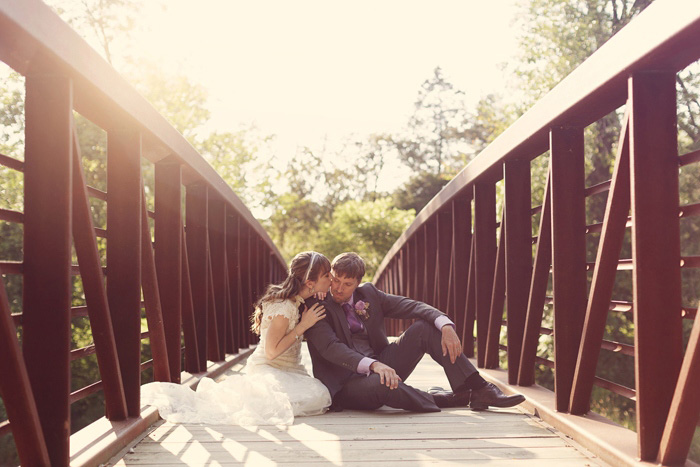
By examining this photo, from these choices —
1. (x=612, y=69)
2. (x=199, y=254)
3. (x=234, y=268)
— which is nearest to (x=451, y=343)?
(x=612, y=69)

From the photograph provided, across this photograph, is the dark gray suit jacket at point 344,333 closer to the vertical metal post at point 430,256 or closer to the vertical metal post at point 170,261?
the vertical metal post at point 170,261

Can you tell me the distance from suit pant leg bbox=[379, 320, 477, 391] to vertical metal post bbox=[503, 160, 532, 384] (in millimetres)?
380

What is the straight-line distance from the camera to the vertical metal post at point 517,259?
4324 millimetres

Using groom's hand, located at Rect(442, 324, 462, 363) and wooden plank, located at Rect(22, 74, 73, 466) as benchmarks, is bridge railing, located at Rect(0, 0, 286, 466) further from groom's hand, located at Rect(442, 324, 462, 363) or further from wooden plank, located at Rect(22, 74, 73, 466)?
groom's hand, located at Rect(442, 324, 462, 363)

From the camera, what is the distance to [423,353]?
4246mm

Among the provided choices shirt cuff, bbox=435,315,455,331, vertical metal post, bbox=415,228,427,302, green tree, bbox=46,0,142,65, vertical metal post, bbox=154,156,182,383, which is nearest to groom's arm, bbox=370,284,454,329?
shirt cuff, bbox=435,315,455,331

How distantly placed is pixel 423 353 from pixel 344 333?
0.43 meters

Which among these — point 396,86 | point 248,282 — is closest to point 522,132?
point 248,282

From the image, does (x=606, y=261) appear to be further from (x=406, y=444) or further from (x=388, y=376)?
(x=388, y=376)

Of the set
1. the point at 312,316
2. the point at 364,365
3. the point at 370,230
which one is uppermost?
the point at 370,230

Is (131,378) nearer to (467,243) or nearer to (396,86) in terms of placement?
(467,243)

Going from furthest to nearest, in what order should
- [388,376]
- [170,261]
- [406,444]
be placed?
[170,261], [388,376], [406,444]

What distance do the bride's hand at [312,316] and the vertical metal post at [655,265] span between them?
1933 mm

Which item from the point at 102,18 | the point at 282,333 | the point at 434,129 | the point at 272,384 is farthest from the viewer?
the point at 434,129
